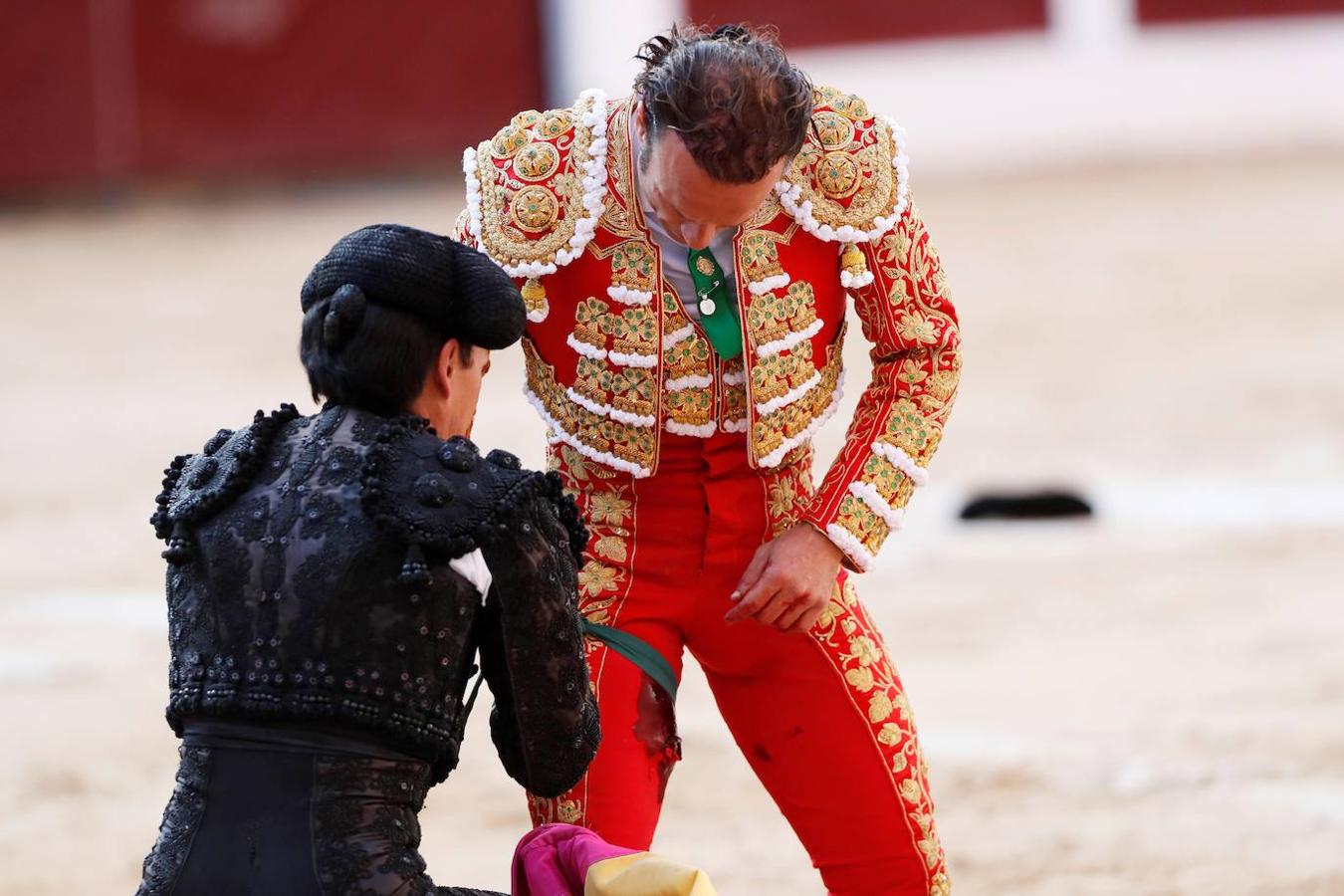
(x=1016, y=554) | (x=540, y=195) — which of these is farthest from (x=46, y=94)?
(x=540, y=195)

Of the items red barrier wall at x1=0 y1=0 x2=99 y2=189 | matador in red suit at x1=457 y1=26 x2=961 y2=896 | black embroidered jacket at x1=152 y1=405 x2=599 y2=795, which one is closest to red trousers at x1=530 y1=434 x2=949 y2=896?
matador in red suit at x1=457 y1=26 x2=961 y2=896

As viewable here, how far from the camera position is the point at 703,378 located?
2682 millimetres

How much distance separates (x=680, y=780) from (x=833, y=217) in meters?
2.05

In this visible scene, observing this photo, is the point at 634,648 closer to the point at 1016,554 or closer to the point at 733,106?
the point at 733,106

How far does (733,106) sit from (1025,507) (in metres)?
4.66

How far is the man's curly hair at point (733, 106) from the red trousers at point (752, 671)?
19.1 inches

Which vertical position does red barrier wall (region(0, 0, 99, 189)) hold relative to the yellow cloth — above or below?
above

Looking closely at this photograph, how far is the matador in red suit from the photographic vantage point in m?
2.65

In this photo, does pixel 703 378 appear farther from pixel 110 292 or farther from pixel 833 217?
pixel 110 292

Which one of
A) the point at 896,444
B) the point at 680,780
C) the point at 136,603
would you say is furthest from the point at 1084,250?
the point at 896,444

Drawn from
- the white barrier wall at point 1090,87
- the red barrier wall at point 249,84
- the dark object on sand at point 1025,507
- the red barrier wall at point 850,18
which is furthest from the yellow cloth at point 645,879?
the red barrier wall at point 850,18

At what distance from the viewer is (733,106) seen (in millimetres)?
2334

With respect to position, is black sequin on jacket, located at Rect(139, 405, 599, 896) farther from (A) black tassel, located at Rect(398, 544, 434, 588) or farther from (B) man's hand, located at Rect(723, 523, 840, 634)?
(B) man's hand, located at Rect(723, 523, 840, 634)

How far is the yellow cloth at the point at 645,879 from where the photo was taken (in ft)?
6.70
